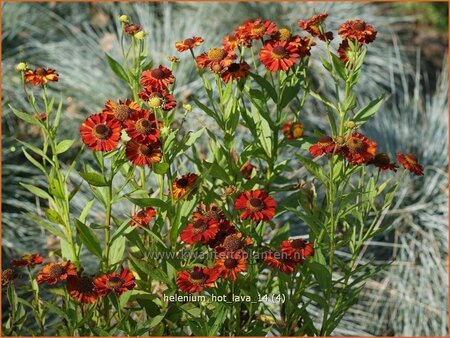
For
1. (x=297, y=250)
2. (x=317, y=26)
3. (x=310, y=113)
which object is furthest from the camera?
(x=310, y=113)

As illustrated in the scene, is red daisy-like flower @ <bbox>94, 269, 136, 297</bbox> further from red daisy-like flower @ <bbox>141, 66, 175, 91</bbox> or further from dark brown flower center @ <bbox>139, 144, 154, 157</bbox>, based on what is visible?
red daisy-like flower @ <bbox>141, 66, 175, 91</bbox>

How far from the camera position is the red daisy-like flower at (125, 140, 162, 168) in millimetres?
1137

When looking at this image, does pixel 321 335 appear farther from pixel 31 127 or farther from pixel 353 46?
pixel 31 127

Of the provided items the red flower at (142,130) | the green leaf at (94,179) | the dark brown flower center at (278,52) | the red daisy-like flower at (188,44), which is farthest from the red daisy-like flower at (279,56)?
the green leaf at (94,179)

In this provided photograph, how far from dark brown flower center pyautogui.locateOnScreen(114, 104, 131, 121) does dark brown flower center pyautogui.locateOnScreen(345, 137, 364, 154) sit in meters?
0.37

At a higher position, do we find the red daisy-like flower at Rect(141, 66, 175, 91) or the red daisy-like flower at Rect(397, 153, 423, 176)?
the red daisy-like flower at Rect(141, 66, 175, 91)

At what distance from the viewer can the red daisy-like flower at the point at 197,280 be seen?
116cm

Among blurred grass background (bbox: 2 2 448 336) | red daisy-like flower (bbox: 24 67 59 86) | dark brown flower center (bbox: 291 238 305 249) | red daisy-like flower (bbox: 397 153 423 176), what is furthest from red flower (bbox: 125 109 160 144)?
blurred grass background (bbox: 2 2 448 336)

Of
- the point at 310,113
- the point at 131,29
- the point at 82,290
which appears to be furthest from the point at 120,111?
the point at 310,113

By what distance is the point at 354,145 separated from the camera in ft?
3.86

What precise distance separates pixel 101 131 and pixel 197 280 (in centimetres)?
29

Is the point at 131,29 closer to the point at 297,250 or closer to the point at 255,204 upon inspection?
the point at 255,204

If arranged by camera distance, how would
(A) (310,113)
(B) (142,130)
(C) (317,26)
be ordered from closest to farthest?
(B) (142,130) < (C) (317,26) < (A) (310,113)

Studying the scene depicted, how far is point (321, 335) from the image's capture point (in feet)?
4.40
